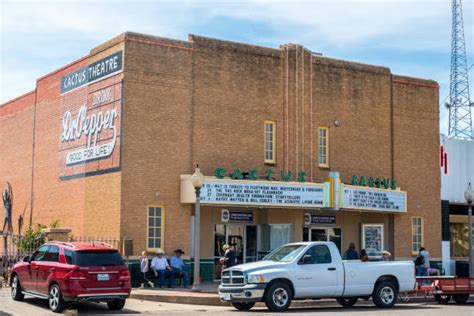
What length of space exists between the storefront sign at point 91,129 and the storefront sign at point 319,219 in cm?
843

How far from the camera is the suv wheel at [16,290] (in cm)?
2144

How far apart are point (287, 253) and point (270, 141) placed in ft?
33.0

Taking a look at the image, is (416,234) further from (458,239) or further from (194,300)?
(194,300)

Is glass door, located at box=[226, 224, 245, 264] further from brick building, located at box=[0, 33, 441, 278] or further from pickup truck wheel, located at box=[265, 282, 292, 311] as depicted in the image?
pickup truck wheel, located at box=[265, 282, 292, 311]

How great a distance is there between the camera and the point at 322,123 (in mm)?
31750

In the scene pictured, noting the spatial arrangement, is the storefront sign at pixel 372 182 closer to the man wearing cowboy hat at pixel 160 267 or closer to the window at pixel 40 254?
the man wearing cowboy hat at pixel 160 267

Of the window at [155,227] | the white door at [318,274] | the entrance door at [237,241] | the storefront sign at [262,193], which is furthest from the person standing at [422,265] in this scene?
the window at [155,227]

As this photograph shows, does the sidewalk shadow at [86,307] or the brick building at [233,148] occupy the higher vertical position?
the brick building at [233,148]

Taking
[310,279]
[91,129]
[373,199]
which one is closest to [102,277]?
[310,279]

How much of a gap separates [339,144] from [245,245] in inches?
228

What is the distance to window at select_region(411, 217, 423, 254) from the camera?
34.1m

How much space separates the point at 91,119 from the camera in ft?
96.6

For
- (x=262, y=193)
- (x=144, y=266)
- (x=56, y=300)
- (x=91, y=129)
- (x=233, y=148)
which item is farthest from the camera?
(x=233, y=148)

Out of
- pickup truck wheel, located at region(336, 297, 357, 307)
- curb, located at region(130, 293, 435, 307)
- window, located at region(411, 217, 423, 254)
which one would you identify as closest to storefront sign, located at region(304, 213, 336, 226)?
window, located at region(411, 217, 423, 254)
